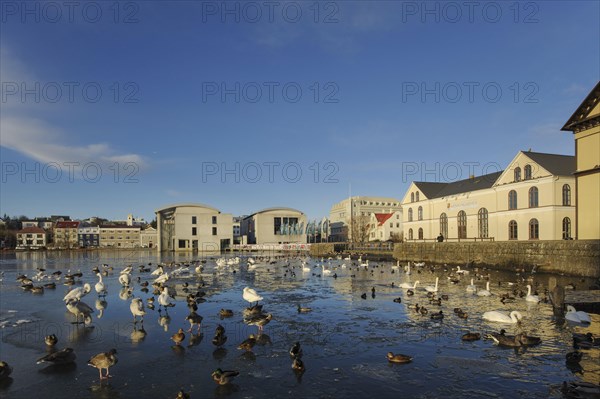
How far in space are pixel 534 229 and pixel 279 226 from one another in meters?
79.3

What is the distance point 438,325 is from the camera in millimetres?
15688

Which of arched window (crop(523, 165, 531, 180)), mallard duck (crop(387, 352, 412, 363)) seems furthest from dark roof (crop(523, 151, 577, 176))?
mallard duck (crop(387, 352, 412, 363))

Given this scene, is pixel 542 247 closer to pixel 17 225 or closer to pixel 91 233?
pixel 91 233

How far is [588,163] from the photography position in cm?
3334

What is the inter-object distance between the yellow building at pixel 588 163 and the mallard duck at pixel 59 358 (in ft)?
120

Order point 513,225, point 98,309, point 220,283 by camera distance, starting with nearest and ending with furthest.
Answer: point 98,309 < point 220,283 < point 513,225

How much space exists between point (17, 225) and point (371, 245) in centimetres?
18615

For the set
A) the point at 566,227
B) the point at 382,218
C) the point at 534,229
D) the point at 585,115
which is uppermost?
the point at 585,115

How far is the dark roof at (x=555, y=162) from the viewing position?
46941 mm

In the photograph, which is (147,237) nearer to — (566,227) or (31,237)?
(31,237)

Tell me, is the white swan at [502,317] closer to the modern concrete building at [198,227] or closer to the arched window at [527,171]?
the arched window at [527,171]

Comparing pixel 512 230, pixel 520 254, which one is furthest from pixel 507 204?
pixel 520 254

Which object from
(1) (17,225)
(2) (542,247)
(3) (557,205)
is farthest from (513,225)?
(1) (17,225)

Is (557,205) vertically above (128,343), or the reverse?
(557,205)
